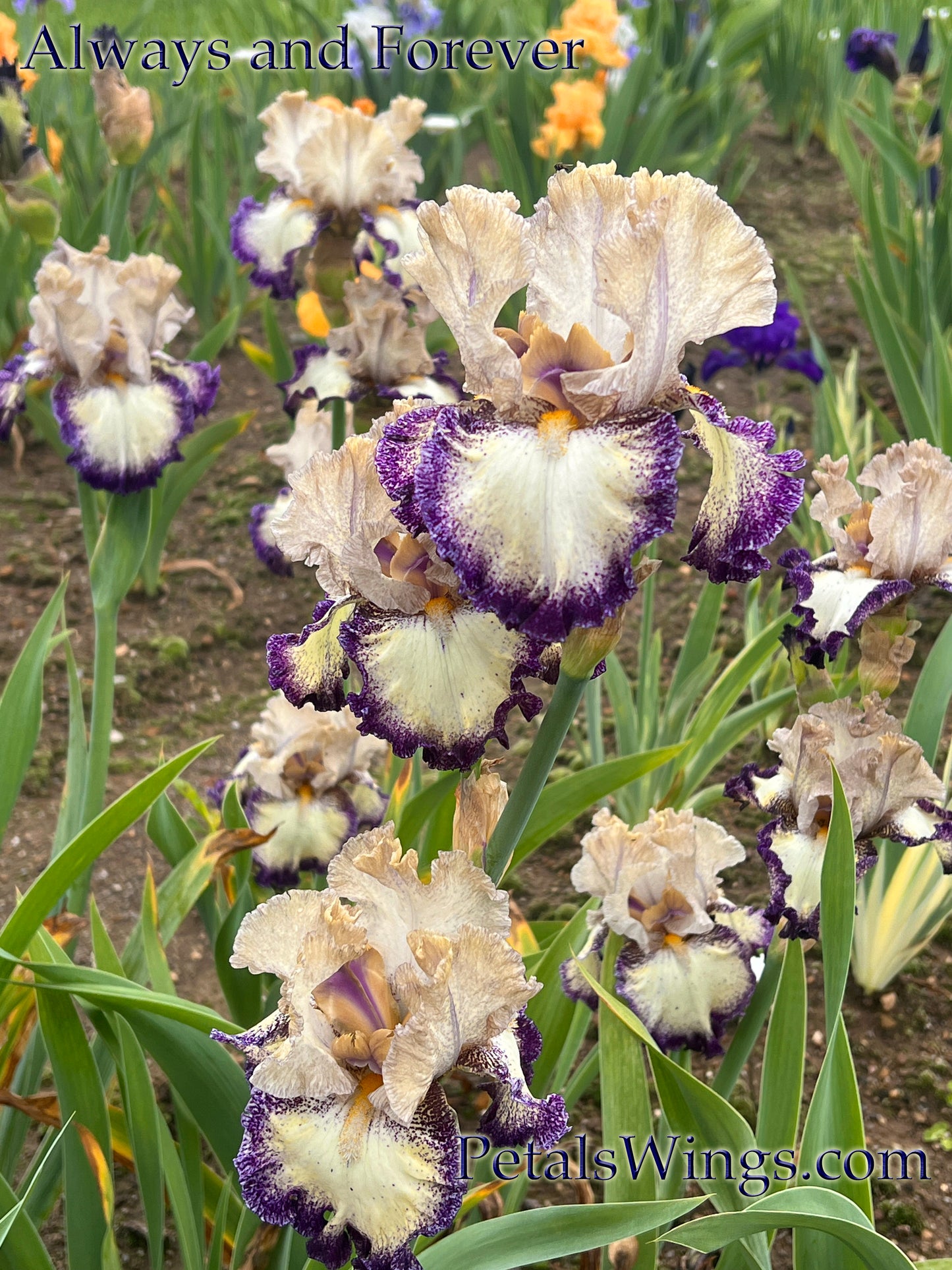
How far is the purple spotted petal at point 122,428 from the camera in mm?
1819

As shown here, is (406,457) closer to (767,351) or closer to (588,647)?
(588,647)

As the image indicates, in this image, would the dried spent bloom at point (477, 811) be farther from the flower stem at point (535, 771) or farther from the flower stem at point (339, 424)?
the flower stem at point (339, 424)

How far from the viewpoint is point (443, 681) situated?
85cm

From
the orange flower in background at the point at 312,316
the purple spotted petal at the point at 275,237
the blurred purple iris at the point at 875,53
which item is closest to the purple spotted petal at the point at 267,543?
the purple spotted petal at the point at 275,237

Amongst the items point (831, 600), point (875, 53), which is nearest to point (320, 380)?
point (831, 600)

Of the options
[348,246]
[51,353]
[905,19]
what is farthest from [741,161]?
[51,353]

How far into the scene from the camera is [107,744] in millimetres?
1885

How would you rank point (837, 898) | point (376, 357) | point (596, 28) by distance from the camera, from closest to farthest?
point (837, 898), point (376, 357), point (596, 28)

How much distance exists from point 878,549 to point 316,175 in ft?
4.46

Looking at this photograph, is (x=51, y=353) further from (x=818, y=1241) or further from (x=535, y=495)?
(x=818, y=1241)

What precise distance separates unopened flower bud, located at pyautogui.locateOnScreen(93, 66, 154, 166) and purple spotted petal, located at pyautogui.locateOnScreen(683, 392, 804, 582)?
1.86 m

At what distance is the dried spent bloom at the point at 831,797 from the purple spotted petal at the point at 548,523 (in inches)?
25.0

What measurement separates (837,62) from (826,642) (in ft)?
16.9

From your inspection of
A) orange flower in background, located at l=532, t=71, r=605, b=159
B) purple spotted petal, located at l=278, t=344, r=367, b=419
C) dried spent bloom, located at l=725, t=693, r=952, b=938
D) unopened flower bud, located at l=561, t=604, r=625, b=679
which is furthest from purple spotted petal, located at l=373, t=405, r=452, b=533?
orange flower in background, located at l=532, t=71, r=605, b=159
